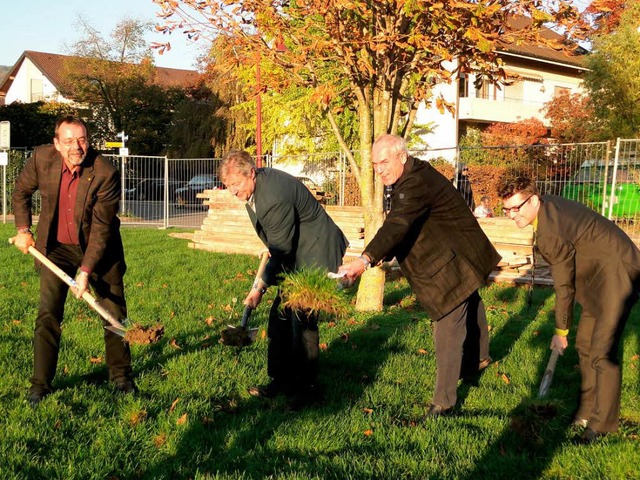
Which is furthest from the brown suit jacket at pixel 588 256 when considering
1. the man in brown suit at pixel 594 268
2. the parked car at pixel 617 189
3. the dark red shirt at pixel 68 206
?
the parked car at pixel 617 189

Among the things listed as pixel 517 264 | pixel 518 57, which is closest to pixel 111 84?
pixel 518 57

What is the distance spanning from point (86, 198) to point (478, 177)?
49.1 ft

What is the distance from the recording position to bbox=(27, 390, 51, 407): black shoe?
15.9 feet

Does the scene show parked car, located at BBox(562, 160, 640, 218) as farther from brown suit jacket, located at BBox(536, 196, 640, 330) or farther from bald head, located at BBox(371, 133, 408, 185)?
bald head, located at BBox(371, 133, 408, 185)

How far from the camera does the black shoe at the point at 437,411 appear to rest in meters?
4.83

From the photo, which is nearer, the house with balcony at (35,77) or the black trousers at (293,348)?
the black trousers at (293,348)

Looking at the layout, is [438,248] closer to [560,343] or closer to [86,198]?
[560,343]

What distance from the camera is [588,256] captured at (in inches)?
183

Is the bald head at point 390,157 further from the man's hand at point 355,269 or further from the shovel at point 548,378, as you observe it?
the shovel at point 548,378

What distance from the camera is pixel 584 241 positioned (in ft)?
15.2

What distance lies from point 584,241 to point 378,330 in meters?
3.23

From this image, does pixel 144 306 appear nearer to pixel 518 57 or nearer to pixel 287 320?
pixel 287 320

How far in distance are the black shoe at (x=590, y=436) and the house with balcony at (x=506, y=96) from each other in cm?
2540

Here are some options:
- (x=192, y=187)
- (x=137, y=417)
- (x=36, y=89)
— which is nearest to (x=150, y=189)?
(x=192, y=187)
